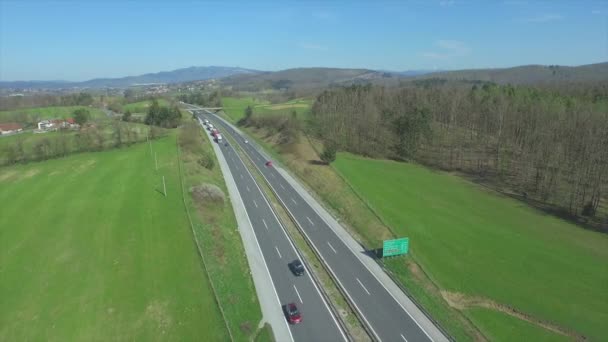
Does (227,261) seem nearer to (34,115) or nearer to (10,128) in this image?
(10,128)

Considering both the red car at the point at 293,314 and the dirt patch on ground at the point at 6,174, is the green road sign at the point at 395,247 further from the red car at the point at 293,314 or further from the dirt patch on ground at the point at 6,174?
the dirt patch on ground at the point at 6,174

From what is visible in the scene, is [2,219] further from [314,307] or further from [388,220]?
[388,220]

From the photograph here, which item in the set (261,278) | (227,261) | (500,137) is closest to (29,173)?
(227,261)

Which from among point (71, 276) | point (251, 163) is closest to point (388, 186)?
point (251, 163)

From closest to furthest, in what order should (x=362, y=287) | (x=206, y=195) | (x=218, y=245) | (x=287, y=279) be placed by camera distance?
(x=362, y=287) < (x=287, y=279) < (x=218, y=245) < (x=206, y=195)

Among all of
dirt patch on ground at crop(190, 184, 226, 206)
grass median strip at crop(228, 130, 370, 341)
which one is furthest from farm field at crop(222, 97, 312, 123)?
grass median strip at crop(228, 130, 370, 341)

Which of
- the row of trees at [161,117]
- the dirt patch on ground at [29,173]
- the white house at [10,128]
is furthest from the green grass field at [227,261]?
the white house at [10,128]
